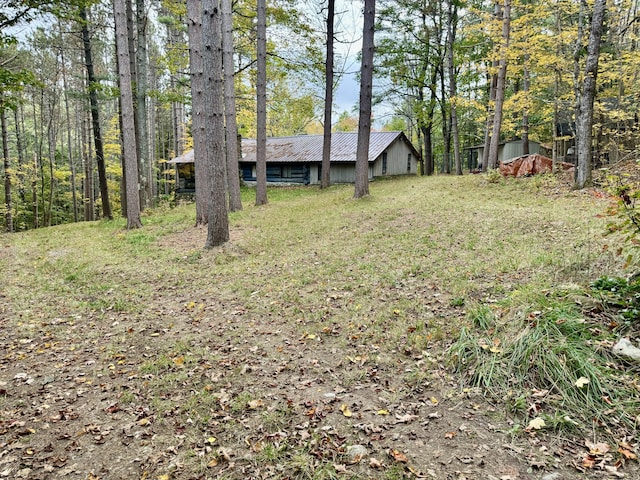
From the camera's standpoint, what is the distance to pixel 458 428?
2957 millimetres

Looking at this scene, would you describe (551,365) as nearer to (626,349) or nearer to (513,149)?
(626,349)

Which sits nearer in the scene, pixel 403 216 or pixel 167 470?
pixel 167 470

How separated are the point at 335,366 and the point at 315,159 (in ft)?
70.6

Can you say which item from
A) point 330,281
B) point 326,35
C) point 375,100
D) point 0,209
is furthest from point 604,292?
point 0,209

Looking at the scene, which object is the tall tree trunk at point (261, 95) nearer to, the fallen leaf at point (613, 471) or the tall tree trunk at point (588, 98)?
the tall tree trunk at point (588, 98)

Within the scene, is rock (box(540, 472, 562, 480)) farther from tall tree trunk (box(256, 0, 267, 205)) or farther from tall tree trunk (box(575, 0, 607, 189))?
tall tree trunk (box(256, 0, 267, 205))

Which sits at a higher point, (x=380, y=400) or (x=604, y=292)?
(x=604, y=292)

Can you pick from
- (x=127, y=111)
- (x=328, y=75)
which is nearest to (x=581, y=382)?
(x=127, y=111)

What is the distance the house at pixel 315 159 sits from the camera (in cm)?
2406

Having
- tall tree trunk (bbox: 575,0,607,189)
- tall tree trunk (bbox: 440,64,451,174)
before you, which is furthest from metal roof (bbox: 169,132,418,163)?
tall tree trunk (bbox: 575,0,607,189)

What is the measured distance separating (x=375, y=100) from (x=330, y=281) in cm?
2099

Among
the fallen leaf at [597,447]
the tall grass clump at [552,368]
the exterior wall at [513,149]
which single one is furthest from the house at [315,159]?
the fallen leaf at [597,447]

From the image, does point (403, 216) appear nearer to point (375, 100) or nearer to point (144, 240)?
point (144, 240)

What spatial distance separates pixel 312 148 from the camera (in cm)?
2594
